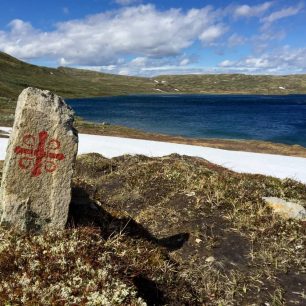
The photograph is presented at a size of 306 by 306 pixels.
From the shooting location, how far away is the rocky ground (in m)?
6.89

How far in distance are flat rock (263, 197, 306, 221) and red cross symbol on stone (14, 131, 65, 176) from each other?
24.7ft

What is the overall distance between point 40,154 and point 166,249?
424cm

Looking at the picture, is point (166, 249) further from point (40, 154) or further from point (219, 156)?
point (219, 156)

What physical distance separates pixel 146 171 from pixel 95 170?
3.62 meters

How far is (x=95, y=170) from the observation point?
19.8 m

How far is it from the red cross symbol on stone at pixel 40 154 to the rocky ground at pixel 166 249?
1382 mm

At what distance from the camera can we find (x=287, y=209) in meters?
13.4

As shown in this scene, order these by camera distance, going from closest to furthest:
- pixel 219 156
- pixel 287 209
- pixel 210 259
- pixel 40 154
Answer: pixel 40 154, pixel 210 259, pixel 287 209, pixel 219 156

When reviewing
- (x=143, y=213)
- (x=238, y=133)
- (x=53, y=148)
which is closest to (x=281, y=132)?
(x=238, y=133)

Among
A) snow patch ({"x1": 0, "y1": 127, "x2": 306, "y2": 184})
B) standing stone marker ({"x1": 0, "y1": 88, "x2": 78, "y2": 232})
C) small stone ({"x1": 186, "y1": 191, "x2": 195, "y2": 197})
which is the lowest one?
snow patch ({"x1": 0, "y1": 127, "x2": 306, "y2": 184})

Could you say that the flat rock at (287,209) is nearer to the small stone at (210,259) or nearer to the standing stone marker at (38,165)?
the small stone at (210,259)

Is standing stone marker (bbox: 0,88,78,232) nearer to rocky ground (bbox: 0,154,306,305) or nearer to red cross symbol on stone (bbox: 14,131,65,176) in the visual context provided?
red cross symbol on stone (bbox: 14,131,65,176)

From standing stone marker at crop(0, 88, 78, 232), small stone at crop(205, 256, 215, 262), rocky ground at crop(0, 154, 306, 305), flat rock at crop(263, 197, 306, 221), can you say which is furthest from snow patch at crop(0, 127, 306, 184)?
standing stone marker at crop(0, 88, 78, 232)

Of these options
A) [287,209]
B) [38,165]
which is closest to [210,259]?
[287,209]
